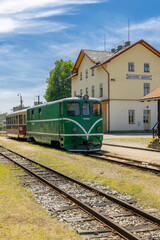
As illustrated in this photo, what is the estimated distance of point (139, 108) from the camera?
118 feet

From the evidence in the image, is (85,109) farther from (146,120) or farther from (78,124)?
(146,120)

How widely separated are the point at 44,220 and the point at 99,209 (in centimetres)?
114

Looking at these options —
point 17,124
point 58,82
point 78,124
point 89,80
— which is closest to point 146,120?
point 89,80

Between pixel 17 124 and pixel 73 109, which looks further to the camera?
pixel 17 124

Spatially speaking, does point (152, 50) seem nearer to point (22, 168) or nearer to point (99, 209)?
point (22, 168)

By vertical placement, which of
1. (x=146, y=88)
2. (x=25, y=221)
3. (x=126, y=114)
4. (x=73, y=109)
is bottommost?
(x=25, y=221)

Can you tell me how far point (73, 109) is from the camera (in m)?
14.6

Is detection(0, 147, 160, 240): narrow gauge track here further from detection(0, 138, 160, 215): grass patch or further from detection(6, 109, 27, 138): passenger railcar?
detection(6, 109, 27, 138): passenger railcar

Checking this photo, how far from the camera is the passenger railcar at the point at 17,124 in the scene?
2388 cm

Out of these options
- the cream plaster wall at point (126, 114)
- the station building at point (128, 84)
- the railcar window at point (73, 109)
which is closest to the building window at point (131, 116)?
the station building at point (128, 84)

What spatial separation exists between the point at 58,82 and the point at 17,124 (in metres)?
33.3

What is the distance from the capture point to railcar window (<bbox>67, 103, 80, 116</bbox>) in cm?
1450

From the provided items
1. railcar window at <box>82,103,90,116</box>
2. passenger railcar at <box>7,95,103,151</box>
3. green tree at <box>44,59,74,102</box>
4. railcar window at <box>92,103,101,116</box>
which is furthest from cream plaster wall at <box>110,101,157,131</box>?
green tree at <box>44,59,74,102</box>

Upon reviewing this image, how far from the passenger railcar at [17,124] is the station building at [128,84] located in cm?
1118
